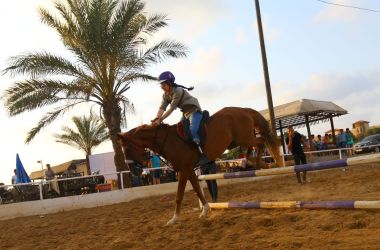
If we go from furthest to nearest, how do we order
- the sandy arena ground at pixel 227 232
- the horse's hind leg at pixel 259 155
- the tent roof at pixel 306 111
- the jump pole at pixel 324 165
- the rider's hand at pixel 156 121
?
the tent roof at pixel 306 111 < the horse's hind leg at pixel 259 155 < the rider's hand at pixel 156 121 < the jump pole at pixel 324 165 < the sandy arena ground at pixel 227 232

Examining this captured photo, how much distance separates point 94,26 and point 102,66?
5.33 ft

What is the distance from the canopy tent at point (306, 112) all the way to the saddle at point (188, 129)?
19.1 metres

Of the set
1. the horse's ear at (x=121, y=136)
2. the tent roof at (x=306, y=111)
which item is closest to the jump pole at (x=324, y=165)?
the horse's ear at (x=121, y=136)

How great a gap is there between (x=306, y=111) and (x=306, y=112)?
8 cm

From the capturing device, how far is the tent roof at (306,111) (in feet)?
88.9

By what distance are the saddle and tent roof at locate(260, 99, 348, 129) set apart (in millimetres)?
19177

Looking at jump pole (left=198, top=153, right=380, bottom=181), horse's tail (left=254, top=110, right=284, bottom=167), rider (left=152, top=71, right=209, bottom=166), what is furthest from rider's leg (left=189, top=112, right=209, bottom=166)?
horse's tail (left=254, top=110, right=284, bottom=167)

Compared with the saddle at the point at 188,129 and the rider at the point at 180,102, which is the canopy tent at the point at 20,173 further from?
the saddle at the point at 188,129

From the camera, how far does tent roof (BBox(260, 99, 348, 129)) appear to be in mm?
27094

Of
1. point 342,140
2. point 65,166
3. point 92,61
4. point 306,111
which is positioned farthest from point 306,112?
point 65,166

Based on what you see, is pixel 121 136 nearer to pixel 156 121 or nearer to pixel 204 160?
pixel 156 121

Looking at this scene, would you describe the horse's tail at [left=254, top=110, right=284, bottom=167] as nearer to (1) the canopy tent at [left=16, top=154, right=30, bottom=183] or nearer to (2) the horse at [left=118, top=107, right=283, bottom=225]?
(2) the horse at [left=118, top=107, right=283, bottom=225]

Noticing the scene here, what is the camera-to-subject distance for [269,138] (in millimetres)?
8633

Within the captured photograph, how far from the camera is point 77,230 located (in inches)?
391
